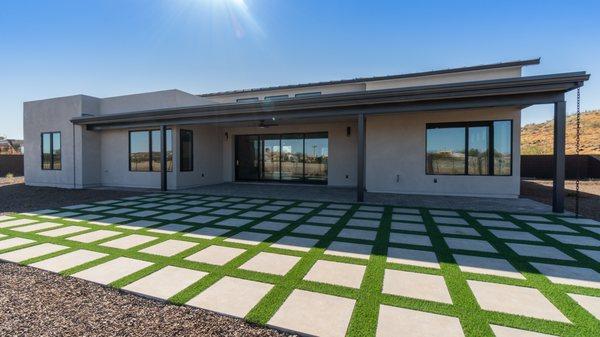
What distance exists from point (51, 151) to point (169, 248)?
1285 cm

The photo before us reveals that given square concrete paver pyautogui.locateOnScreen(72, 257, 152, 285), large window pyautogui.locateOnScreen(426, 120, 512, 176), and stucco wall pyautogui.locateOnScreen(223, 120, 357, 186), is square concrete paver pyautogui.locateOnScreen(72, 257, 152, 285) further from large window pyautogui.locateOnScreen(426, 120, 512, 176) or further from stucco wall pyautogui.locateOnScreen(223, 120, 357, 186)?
stucco wall pyautogui.locateOnScreen(223, 120, 357, 186)

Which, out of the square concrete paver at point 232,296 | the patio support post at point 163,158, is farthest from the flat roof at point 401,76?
the square concrete paver at point 232,296

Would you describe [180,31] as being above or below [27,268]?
above

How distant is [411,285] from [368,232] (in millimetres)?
2067

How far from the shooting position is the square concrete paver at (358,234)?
4719 millimetres

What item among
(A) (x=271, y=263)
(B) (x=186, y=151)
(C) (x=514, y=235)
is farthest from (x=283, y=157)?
(A) (x=271, y=263)

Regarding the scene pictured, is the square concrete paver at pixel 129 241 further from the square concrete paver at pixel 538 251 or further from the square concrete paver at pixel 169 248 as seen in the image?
the square concrete paver at pixel 538 251

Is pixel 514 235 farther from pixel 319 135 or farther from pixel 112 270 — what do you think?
pixel 319 135

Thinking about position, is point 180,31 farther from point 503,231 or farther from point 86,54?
point 503,231

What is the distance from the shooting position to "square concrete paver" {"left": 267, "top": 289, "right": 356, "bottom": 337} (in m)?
2.22

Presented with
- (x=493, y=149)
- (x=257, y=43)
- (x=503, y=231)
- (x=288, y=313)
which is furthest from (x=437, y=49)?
(x=288, y=313)

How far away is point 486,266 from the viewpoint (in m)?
3.48

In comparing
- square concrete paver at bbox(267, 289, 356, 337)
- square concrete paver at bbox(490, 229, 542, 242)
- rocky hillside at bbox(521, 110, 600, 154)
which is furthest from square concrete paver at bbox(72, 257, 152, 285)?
rocky hillside at bbox(521, 110, 600, 154)

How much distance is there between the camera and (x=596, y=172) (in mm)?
15805
